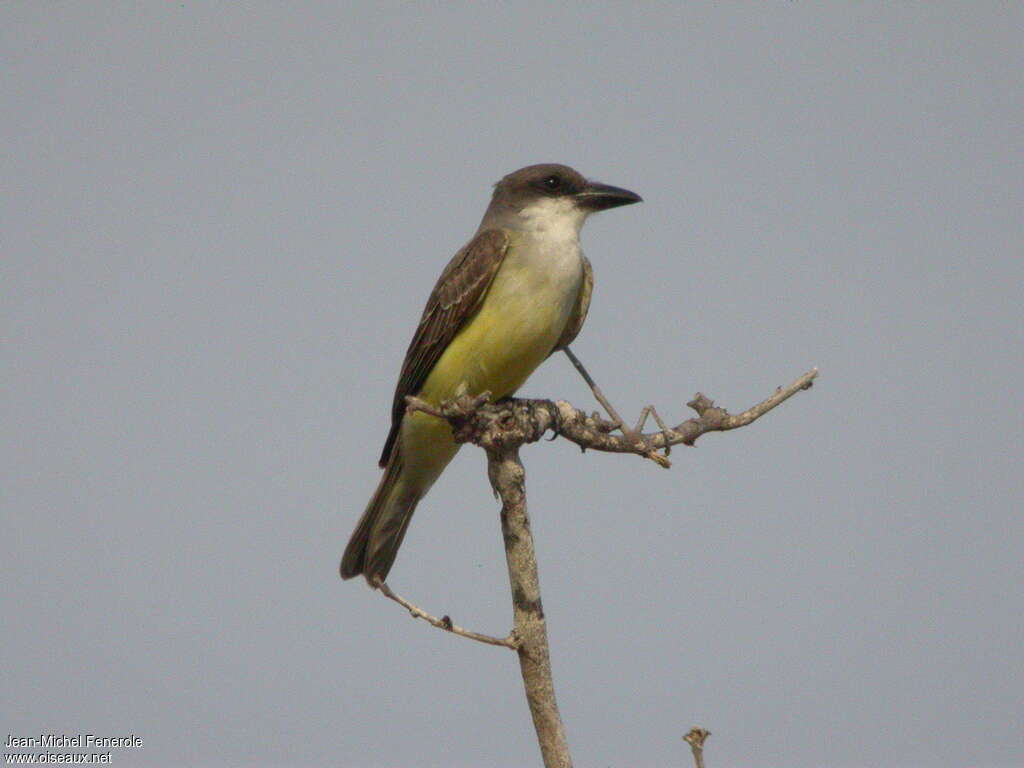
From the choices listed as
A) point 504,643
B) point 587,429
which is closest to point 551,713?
point 504,643

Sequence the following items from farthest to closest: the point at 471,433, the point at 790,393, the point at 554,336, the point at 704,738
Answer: the point at 554,336
the point at 471,433
the point at 790,393
the point at 704,738

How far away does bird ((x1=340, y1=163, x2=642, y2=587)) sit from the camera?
746 centimetres

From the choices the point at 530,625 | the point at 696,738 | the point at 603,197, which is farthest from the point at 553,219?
the point at 696,738

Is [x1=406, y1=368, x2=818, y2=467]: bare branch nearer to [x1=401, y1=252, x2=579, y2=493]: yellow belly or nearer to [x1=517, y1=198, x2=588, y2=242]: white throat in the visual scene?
[x1=401, y1=252, x2=579, y2=493]: yellow belly

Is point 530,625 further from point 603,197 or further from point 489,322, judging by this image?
point 603,197

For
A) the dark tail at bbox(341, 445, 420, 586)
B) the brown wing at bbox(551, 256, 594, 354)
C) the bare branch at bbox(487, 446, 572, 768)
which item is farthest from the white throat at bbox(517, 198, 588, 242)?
the bare branch at bbox(487, 446, 572, 768)

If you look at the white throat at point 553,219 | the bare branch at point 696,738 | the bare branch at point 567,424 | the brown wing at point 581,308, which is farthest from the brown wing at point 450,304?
the bare branch at point 696,738

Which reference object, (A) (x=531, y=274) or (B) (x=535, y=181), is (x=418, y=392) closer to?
(A) (x=531, y=274)

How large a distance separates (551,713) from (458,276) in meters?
3.09

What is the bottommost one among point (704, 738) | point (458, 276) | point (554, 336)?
point (704, 738)

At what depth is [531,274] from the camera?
753 cm

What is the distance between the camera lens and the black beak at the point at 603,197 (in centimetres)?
803

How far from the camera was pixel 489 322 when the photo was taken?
24.6 feet

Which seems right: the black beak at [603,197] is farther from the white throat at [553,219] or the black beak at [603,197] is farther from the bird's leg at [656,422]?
the bird's leg at [656,422]
